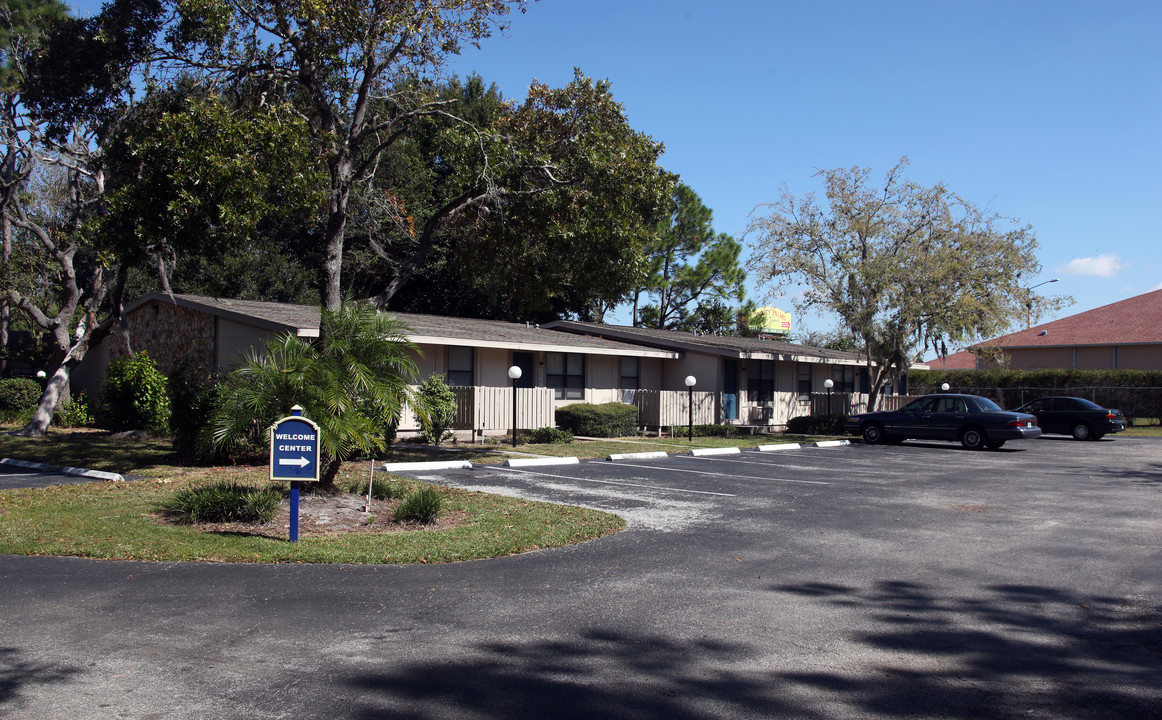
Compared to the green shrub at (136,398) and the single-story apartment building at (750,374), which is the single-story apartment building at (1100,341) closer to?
the single-story apartment building at (750,374)

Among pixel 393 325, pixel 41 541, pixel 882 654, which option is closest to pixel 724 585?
pixel 882 654

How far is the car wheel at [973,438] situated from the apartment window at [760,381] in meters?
8.88

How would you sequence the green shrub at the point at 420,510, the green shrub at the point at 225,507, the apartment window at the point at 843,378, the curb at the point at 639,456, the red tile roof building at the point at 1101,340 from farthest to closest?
the red tile roof building at the point at 1101,340
the apartment window at the point at 843,378
the curb at the point at 639,456
the green shrub at the point at 420,510
the green shrub at the point at 225,507

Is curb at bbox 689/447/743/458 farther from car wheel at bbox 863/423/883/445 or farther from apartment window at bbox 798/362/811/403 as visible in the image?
apartment window at bbox 798/362/811/403

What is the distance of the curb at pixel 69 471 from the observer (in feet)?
44.2

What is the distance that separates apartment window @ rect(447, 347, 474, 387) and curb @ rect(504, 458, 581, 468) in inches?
248

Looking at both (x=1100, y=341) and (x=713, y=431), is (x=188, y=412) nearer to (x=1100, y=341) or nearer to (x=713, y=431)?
(x=713, y=431)

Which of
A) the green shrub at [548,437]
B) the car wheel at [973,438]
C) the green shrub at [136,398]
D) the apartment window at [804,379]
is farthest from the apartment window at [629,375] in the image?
the green shrub at [136,398]

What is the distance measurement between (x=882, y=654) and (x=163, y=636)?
15.5 feet

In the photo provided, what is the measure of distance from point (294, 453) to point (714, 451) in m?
13.2

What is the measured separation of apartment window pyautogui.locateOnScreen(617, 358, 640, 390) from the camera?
1106 inches

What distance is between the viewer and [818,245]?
28062mm

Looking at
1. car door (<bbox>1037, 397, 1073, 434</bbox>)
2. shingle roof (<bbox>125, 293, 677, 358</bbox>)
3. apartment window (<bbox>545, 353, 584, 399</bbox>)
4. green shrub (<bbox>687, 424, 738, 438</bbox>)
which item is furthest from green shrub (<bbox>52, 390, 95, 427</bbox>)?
car door (<bbox>1037, 397, 1073, 434</bbox>)

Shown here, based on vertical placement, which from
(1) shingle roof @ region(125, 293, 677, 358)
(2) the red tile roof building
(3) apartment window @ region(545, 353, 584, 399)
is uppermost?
(2) the red tile roof building
